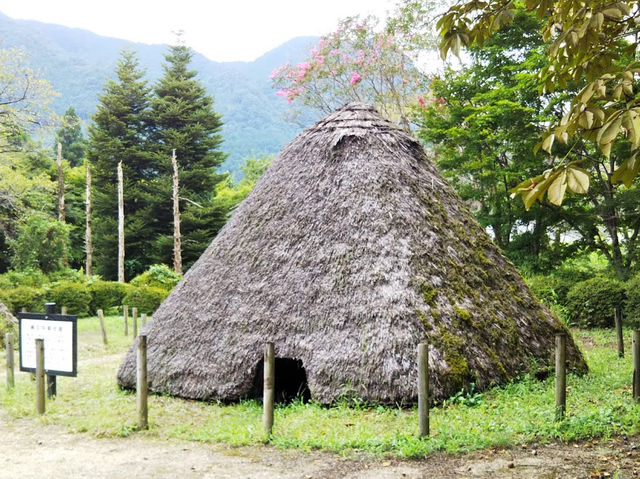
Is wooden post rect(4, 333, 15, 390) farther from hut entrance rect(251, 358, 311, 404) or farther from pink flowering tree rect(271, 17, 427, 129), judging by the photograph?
pink flowering tree rect(271, 17, 427, 129)

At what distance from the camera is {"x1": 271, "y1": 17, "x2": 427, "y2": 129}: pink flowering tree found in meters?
23.9

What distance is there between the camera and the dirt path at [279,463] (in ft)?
16.3

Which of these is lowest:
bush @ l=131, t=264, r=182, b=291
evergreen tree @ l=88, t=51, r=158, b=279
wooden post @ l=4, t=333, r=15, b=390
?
wooden post @ l=4, t=333, r=15, b=390

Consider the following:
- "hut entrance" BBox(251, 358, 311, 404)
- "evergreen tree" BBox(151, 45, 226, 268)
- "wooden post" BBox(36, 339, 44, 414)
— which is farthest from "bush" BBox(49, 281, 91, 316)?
"hut entrance" BBox(251, 358, 311, 404)

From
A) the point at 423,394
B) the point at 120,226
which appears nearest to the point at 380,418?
the point at 423,394

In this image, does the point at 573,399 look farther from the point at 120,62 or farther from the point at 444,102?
the point at 120,62

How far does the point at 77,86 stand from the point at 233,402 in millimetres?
87201

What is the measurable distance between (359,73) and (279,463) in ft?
69.8

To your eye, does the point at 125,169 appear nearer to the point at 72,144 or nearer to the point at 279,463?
the point at 72,144

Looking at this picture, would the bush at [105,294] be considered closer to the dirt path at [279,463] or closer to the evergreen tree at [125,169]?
the evergreen tree at [125,169]

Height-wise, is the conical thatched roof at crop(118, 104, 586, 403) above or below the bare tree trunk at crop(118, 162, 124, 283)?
below

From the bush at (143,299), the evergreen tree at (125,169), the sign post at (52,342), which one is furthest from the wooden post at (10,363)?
the evergreen tree at (125,169)

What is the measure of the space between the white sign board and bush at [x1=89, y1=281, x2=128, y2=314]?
15.3 meters

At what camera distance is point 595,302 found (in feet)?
46.8
